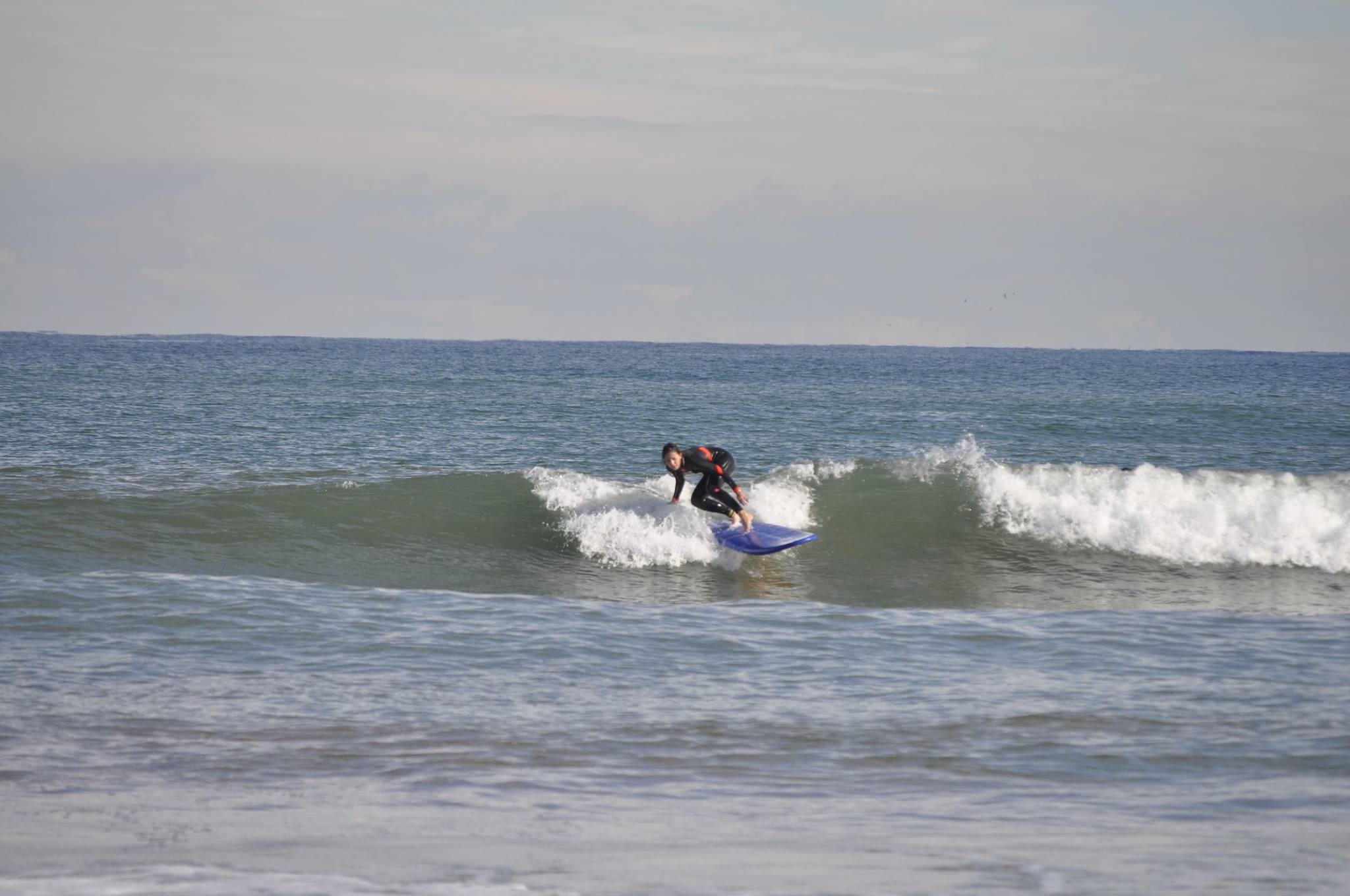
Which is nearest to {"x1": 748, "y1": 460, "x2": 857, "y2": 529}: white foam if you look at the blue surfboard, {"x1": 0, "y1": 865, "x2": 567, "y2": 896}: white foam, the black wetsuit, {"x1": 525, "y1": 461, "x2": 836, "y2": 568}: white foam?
{"x1": 525, "y1": 461, "x2": 836, "y2": 568}: white foam

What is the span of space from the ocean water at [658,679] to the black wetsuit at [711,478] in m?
0.70

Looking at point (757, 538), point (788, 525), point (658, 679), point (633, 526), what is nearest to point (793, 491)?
point (788, 525)

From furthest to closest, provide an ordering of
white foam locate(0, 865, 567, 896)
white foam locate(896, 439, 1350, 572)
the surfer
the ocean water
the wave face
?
white foam locate(896, 439, 1350, 572) < the surfer < the wave face < the ocean water < white foam locate(0, 865, 567, 896)

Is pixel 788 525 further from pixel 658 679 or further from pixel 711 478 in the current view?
pixel 658 679

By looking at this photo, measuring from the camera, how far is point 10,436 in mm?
26984

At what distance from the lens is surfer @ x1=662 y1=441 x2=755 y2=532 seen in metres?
15.1

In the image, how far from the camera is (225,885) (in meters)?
5.11

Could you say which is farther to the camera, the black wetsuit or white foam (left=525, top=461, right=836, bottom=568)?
white foam (left=525, top=461, right=836, bottom=568)

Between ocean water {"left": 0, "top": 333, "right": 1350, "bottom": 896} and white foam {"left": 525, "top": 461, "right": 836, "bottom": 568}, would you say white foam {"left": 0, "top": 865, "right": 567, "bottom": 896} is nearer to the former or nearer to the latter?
ocean water {"left": 0, "top": 333, "right": 1350, "bottom": 896}

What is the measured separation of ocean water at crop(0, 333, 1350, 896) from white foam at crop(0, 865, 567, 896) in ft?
0.07

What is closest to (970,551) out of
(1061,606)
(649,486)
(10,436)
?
(1061,606)

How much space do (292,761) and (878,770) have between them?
12.2ft

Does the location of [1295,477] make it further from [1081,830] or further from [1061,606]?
[1081,830]

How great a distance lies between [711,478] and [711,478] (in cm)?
2
